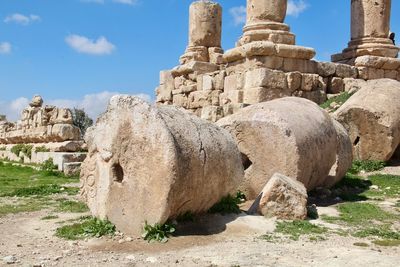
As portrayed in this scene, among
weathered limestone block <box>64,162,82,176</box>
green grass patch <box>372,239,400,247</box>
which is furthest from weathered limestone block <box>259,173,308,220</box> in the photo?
weathered limestone block <box>64,162,82,176</box>

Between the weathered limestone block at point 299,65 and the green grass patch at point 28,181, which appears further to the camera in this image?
the weathered limestone block at point 299,65

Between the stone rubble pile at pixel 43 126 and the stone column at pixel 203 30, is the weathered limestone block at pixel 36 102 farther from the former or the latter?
the stone column at pixel 203 30

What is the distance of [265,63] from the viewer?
12.3 meters

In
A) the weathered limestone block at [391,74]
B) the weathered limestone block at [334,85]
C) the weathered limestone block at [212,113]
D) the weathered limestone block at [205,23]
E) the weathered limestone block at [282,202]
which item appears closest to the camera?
the weathered limestone block at [282,202]

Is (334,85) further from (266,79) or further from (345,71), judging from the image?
(266,79)

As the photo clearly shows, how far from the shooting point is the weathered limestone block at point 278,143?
6.76m

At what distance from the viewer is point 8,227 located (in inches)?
230

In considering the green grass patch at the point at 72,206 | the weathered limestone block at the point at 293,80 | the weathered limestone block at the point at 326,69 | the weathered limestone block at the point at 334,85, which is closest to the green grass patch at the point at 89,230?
the green grass patch at the point at 72,206

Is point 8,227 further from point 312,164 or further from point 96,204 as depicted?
point 312,164

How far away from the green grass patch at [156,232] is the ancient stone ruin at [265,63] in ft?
22.2

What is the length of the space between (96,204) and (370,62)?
11.4 metres

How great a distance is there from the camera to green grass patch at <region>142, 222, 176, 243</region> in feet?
15.7

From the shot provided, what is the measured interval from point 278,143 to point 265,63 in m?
5.82

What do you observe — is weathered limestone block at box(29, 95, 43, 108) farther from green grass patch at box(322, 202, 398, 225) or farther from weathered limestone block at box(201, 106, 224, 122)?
green grass patch at box(322, 202, 398, 225)
